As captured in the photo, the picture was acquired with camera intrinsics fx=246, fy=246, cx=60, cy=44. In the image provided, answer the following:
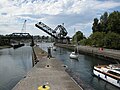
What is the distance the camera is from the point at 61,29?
180 m

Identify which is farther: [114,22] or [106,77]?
[114,22]

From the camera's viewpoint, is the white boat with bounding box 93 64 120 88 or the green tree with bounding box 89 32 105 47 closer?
the white boat with bounding box 93 64 120 88

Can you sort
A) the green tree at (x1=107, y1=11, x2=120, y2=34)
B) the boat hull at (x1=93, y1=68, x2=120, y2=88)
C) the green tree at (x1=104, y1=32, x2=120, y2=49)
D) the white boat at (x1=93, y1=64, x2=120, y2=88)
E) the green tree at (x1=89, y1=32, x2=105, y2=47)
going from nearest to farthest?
the boat hull at (x1=93, y1=68, x2=120, y2=88) → the white boat at (x1=93, y1=64, x2=120, y2=88) → the green tree at (x1=104, y1=32, x2=120, y2=49) → the green tree at (x1=107, y1=11, x2=120, y2=34) → the green tree at (x1=89, y1=32, x2=105, y2=47)

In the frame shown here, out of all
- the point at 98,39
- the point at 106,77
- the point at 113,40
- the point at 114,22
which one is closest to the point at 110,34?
the point at 113,40

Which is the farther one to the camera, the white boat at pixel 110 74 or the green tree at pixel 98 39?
the green tree at pixel 98 39

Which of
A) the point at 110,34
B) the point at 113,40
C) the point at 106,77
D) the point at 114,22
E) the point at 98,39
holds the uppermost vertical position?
the point at 114,22

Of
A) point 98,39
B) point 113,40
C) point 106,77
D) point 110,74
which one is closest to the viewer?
point 110,74

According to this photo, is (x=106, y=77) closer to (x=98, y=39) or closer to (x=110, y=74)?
(x=110, y=74)

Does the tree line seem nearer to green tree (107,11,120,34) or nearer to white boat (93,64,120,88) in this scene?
green tree (107,11,120,34)

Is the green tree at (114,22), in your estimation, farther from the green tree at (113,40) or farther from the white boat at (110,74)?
the white boat at (110,74)

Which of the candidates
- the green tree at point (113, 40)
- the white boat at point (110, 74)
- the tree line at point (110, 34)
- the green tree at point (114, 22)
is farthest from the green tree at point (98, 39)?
the white boat at point (110, 74)

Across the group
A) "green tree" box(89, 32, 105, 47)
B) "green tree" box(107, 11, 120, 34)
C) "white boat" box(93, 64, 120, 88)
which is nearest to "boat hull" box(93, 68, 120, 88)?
"white boat" box(93, 64, 120, 88)

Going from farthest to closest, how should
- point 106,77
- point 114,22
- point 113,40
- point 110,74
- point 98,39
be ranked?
1. point 98,39
2. point 114,22
3. point 113,40
4. point 106,77
5. point 110,74

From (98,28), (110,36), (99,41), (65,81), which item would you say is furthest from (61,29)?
(65,81)
